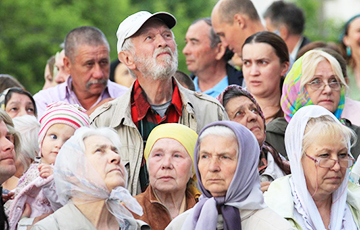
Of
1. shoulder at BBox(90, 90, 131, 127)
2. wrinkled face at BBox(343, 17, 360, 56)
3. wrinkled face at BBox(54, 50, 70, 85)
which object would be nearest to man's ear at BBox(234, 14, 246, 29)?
wrinkled face at BBox(343, 17, 360, 56)

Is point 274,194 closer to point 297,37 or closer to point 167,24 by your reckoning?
point 167,24

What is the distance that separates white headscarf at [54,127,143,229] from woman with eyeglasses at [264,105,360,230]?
113 centimetres

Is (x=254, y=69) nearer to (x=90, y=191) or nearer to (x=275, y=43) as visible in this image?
(x=275, y=43)

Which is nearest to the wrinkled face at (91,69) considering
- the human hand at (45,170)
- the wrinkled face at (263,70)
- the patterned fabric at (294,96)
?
the wrinkled face at (263,70)

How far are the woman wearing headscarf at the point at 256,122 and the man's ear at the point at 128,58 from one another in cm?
85

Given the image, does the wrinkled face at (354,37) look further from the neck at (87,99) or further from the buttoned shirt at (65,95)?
the neck at (87,99)

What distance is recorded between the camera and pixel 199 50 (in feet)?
35.2

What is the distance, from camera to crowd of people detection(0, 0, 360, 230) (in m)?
6.12

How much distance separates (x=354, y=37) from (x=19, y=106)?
4118mm

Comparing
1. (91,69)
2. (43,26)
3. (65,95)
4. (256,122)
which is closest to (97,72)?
(91,69)

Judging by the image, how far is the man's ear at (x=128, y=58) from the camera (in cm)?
781

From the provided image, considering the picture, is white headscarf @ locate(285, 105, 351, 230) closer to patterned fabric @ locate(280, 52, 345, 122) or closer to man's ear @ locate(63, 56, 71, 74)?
patterned fabric @ locate(280, 52, 345, 122)

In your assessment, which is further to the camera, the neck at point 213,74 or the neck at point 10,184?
the neck at point 213,74

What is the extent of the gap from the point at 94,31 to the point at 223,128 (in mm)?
4088
